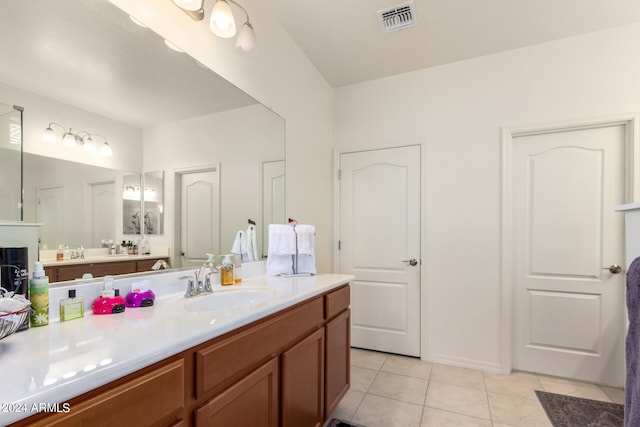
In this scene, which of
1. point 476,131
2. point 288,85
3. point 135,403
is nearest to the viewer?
point 135,403

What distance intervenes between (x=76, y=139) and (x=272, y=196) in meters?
1.20

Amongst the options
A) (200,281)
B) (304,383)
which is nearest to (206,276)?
(200,281)

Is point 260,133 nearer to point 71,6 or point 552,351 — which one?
point 71,6

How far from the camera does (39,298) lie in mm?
927

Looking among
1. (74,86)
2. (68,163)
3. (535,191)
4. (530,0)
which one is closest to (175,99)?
(74,86)

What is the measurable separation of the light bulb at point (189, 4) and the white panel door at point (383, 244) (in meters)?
1.96

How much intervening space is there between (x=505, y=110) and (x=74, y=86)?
9.33ft

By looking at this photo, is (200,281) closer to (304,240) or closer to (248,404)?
(248,404)

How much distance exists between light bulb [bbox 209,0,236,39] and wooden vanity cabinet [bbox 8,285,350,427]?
1364 millimetres

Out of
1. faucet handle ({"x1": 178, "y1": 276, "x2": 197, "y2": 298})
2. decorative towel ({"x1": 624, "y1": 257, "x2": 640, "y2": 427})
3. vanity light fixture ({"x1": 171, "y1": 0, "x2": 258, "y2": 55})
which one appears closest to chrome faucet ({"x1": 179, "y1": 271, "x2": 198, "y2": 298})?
faucet handle ({"x1": 178, "y1": 276, "x2": 197, "y2": 298})

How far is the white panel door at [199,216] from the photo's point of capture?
1600mm

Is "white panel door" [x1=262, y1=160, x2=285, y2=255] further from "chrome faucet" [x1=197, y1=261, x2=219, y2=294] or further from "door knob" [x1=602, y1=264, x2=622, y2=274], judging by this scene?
"door knob" [x1=602, y1=264, x2=622, y2=274]

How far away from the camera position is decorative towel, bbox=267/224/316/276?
203 centimetres

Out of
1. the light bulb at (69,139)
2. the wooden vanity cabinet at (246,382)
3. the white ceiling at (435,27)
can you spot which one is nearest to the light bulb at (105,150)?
the light bulb at (69,139)
